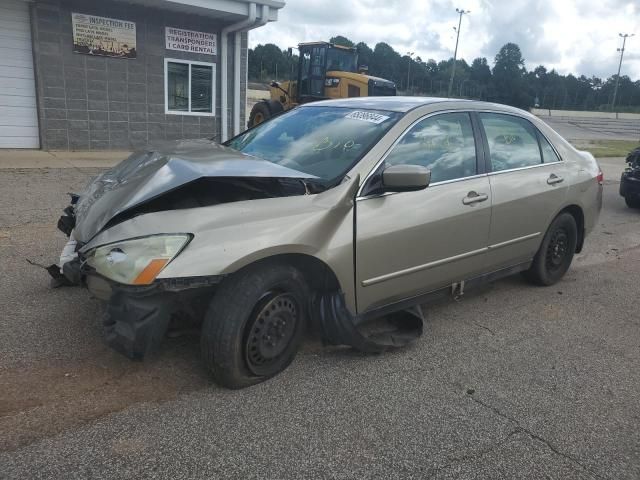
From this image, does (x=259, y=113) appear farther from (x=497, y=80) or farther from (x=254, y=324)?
(x=497, y=80)

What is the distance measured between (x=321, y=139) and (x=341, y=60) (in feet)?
44.7

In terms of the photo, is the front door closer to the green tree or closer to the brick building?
the brick building

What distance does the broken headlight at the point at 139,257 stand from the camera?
8.87 ft

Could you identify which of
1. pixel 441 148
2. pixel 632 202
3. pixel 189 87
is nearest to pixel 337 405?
pixel 441 148

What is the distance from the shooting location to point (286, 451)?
8.56ft

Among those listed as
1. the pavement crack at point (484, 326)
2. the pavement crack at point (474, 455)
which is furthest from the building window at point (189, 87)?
the pavement crack at point (474, 455)

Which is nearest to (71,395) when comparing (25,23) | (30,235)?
(30,235)

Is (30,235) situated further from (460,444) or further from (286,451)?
(460,444)

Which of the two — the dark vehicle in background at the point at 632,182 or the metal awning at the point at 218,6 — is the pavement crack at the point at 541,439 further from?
the metal awning at the point at 218,6

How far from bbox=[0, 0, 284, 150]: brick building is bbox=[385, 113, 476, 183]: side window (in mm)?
9377

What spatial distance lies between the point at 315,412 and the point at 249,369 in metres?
0.44

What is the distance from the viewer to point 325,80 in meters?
16.2

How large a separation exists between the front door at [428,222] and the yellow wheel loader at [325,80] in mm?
11805

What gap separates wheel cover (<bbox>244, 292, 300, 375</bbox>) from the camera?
9.93ft
